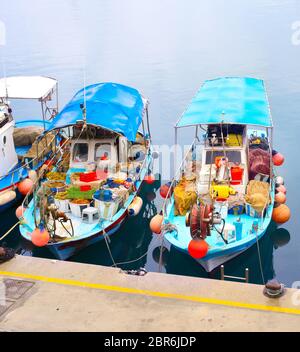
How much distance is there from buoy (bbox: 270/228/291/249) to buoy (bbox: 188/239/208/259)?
447cm

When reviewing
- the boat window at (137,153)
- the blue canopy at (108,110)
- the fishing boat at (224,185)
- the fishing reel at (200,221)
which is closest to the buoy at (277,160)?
the fishing boat at (224,185)

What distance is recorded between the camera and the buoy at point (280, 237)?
616 inches

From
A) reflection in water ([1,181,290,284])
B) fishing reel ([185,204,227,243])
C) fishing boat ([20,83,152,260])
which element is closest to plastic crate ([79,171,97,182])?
fishing boat ([20,83,152,260])

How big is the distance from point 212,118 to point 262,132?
241 inches

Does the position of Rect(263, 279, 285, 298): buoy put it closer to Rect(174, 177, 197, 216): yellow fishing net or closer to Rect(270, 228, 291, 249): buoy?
Rect(174, 177, 197, 216): yellow fishing net

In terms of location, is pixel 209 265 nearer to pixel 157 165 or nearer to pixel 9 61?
pixel 157 165

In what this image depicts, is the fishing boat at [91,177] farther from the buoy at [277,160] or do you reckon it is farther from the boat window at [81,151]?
the buoy at [277,160]

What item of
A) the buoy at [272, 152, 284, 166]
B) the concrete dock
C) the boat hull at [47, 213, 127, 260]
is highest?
the concrete dock

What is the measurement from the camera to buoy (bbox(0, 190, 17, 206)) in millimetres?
16953

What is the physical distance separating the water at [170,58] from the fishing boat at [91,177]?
3.47ft

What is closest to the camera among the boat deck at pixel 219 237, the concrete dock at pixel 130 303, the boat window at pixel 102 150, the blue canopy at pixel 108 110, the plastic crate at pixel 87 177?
the concrete dock at pixel 130 303

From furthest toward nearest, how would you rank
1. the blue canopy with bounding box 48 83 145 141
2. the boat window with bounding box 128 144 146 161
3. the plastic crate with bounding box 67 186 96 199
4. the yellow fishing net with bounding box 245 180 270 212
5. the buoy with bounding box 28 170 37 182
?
the boat window with bounding box 128 144 146 161, the buoy with bounding box 28 170 37 182, the blue canopy with bounding box 48 83 145 141, the plastic crate with bounding box 67 186 96 199, the yellow fishing net with bounding box 245 180 270 212

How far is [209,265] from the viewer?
512 inches

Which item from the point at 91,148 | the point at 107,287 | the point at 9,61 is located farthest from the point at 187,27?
the point at 107,287
